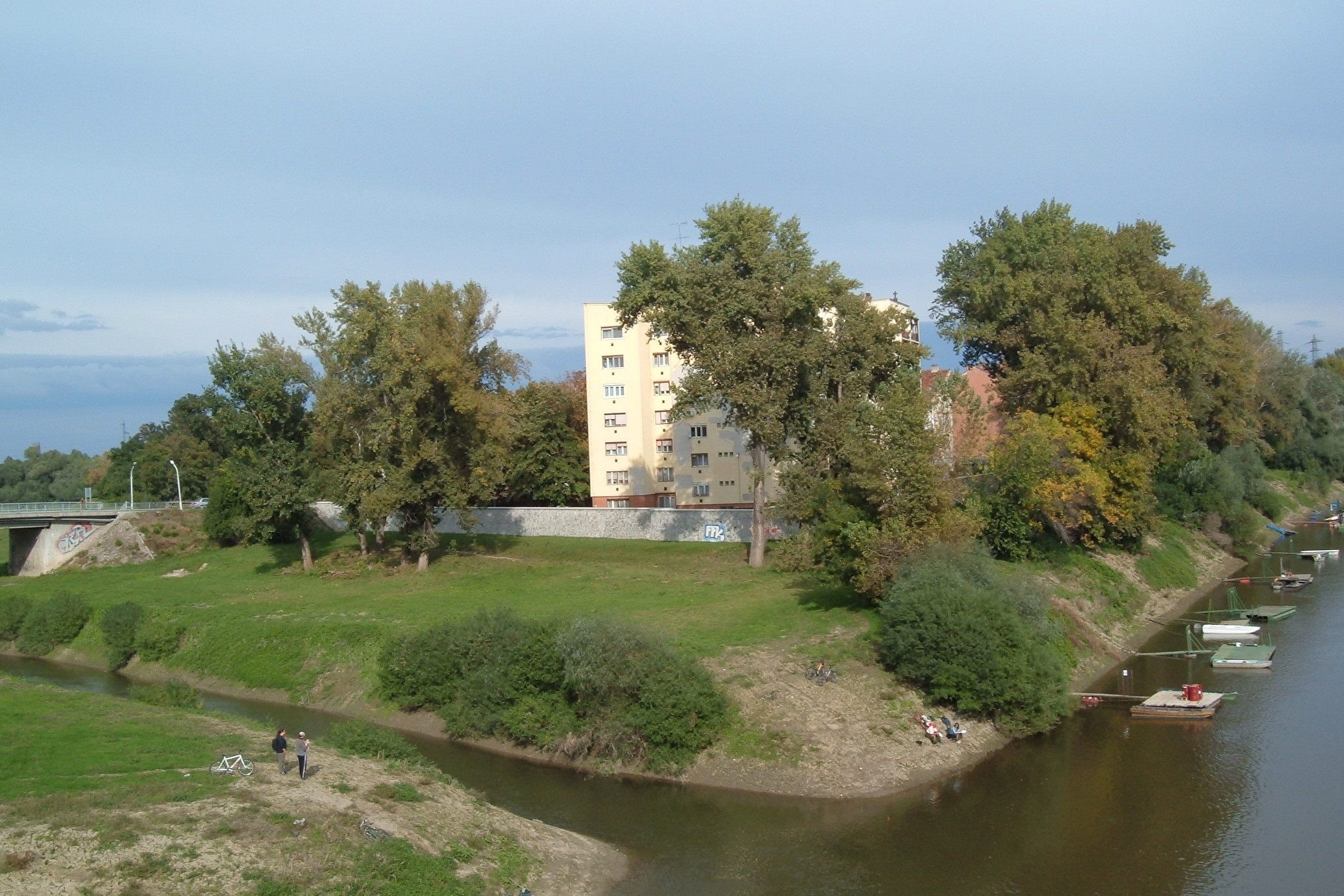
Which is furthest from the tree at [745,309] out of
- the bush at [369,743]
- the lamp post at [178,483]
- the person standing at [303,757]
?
the lamp post at [178,483]

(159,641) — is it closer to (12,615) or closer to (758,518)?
(12,615)

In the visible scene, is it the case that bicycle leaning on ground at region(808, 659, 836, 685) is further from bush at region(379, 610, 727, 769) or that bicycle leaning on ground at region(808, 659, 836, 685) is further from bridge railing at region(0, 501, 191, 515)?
bridge railing at region(0, 501, 191, 515)

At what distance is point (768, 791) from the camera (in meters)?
30.4

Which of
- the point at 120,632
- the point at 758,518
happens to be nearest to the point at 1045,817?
the point at 758,518

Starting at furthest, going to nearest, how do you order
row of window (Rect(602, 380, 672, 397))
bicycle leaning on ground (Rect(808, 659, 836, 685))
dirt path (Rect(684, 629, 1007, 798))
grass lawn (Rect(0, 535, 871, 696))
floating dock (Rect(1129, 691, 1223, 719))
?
row of window (Rect(602, 380, 672, 397)) < grass lawn (Rect(0, 535, 871, 696)) < floating dock (Rect(1129, 691, 1223, 719)) < bicycle leaning on ground (Rect(808, 659, 836, 685)) < dirt path (Rect(684, 629, 1007, 798))

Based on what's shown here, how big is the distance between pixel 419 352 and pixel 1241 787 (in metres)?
41.9

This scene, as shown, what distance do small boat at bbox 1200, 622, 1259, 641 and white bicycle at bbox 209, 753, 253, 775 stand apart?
39770mm

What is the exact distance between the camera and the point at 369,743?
30.5 metres

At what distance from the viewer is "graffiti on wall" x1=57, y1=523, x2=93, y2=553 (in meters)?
72.6

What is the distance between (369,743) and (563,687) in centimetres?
671

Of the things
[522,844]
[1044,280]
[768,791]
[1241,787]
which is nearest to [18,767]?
[522,844]

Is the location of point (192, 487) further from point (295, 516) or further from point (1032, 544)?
point (1032, 544)

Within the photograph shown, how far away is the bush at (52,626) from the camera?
5538 cm

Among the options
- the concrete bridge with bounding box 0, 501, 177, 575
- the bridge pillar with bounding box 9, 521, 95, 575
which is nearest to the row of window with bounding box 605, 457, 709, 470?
the concrete bridge with bounding box 0, 501, 177, 575
